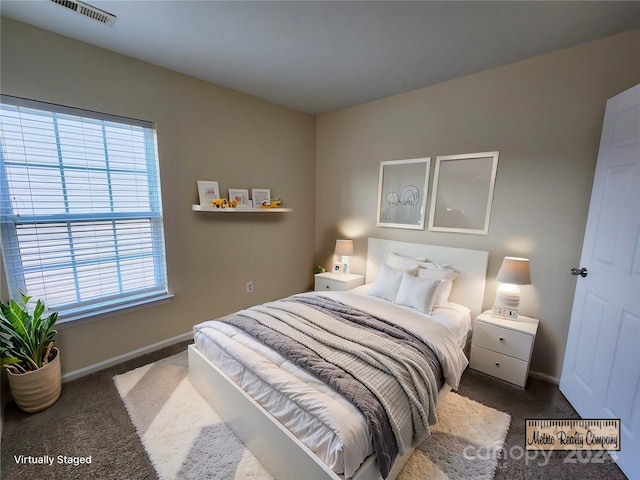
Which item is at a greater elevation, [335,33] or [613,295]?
[335,33]

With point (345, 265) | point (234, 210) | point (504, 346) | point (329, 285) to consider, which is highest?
point (234, 210)

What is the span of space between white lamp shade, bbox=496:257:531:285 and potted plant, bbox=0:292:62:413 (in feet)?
11.1

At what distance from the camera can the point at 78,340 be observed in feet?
7.13

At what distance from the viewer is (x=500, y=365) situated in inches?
86.9

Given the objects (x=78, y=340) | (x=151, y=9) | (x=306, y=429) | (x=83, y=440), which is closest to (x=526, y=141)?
(x=306, y=429)

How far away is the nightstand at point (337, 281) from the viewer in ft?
10.5

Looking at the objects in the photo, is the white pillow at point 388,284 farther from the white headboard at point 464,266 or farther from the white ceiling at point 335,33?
the white ceiling at point 335,33

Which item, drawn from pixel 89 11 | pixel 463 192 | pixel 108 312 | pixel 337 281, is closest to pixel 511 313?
pixel 463 192

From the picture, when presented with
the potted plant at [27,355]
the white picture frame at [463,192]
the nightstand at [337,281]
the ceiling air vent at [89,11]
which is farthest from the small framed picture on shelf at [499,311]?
the ceiling air vent at [89,11]

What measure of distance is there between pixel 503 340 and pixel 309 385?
Result: 1.70 meters

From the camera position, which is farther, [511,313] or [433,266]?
[433,266]

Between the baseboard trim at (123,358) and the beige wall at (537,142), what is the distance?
2.67 m

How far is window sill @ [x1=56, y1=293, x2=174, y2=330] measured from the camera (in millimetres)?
2082

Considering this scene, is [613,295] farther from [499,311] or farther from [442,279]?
[442,279]
